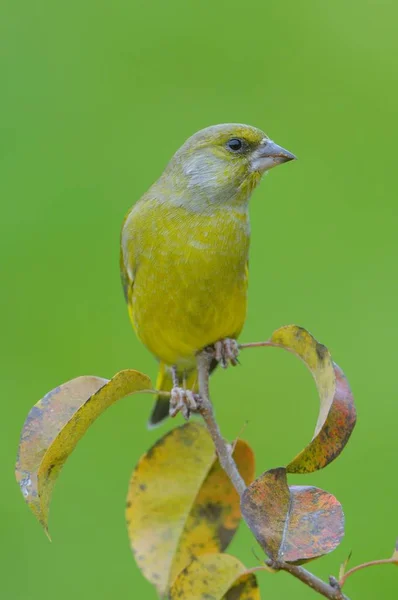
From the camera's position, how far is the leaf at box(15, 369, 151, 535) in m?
1.99

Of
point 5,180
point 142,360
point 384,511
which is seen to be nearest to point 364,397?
point 384,511

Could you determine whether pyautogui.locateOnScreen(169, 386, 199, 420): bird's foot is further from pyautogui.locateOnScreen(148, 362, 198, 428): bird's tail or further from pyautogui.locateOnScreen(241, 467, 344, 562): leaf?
pyautogui.locateOnScreen(148, 362, 198, 428): bird's tail

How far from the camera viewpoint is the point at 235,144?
10.4 feet

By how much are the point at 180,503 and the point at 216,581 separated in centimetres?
32

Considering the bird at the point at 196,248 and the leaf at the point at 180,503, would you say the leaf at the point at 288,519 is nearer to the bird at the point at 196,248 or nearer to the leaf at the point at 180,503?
the leaf at the point at 180,503

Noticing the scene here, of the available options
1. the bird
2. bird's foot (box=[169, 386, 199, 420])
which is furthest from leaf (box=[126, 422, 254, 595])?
the bird

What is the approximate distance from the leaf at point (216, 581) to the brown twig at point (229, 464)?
11 centimetres

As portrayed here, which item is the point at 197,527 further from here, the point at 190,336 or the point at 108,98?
the point at 108,98

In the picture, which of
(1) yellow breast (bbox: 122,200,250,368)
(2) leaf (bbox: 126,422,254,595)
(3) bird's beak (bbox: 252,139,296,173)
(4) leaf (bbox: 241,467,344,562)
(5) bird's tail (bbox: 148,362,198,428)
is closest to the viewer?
(4) leaf (bbox: 241,467,344,562)

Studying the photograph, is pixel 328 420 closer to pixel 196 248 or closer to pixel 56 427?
pixel 56 427

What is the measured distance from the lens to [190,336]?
3.00 meters

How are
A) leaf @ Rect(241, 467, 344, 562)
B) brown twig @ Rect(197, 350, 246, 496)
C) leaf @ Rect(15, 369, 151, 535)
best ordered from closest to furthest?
leaf @ Rect(241, 467, 344, 562)
leaf @ Rect(15, 369, 151, 535)
brown twig @ Rect(197, 350, 246, 496)

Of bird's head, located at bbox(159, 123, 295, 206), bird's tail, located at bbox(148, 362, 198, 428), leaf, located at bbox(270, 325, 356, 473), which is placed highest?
bird's head, located at bbox(159, 123, 295, 206)

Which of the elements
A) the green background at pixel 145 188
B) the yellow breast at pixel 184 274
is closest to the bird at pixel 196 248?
the yellow breast at pixel 184 274
